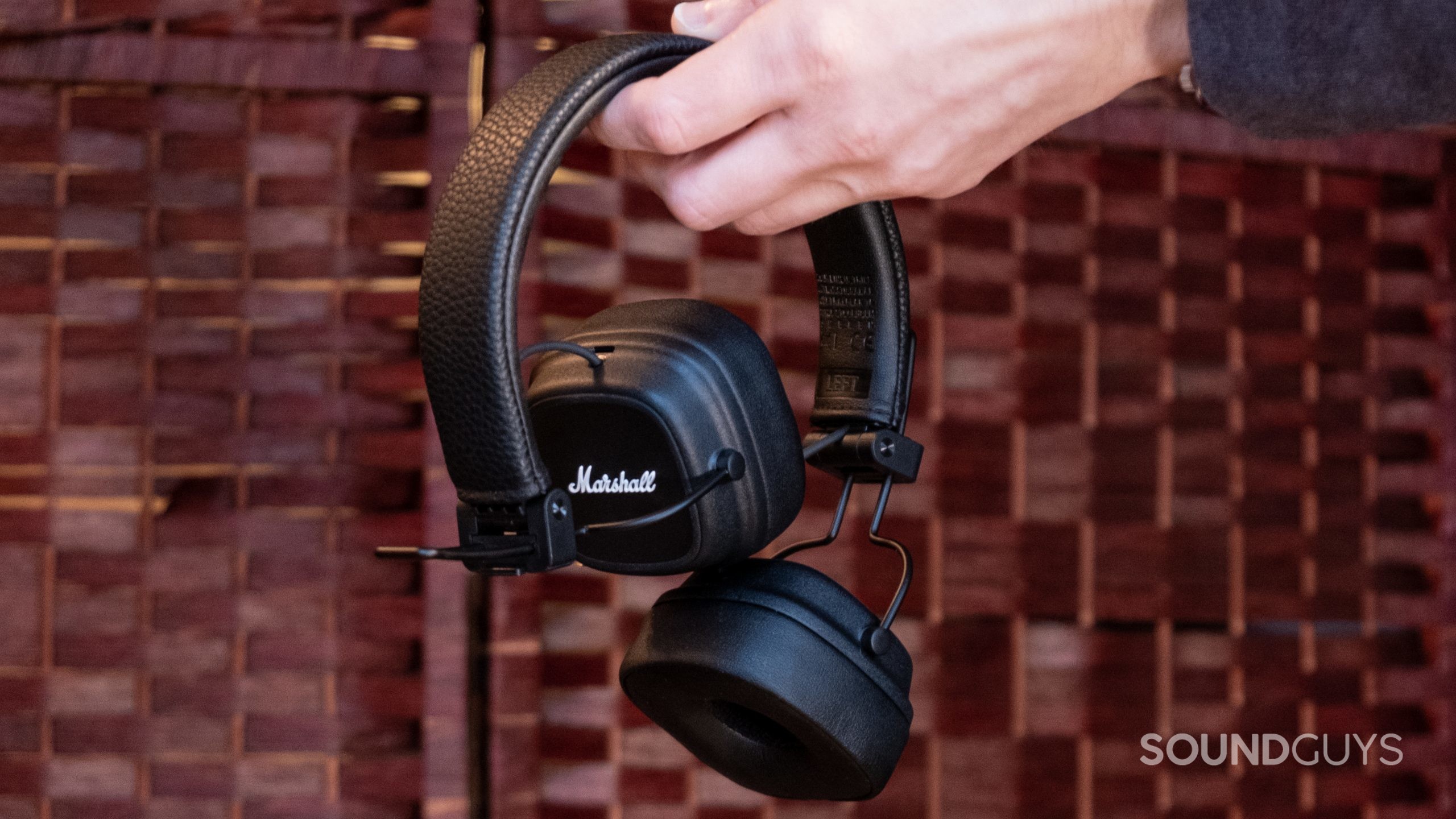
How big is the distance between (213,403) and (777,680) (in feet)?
1.86

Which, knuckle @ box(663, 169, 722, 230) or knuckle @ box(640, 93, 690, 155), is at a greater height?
knuckle @ box(640, 93, 690, 155)

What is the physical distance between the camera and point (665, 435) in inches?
15.2

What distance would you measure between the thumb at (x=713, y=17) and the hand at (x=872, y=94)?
0.16ft

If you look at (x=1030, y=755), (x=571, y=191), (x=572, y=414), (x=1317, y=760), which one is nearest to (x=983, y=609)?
(x=1030, y=755)

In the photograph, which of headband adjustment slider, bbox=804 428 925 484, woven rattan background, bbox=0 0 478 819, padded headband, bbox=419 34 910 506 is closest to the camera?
padded headband, bbox=419 34 910 506

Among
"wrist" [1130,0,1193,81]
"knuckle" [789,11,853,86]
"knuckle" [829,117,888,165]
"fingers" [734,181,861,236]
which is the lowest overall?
"fingers" [734,181,861,236]

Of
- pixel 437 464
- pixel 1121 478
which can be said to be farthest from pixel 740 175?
pixel 1121 478

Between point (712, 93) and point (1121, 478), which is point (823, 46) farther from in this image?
point (1121, 478)

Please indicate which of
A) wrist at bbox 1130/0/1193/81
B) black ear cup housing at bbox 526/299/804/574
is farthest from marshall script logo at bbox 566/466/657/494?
wrist at bbox 1130/0/1193/81

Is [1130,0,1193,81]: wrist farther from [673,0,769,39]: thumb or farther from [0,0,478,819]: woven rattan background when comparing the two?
[0,0,478,819]: woven rattan background

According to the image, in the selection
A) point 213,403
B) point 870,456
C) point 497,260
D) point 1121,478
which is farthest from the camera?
point 1121,478

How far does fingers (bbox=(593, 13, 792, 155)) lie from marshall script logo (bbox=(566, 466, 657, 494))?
0.12 m

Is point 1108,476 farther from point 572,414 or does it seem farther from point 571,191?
point 572,414

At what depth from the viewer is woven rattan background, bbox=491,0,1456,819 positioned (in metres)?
0.84
